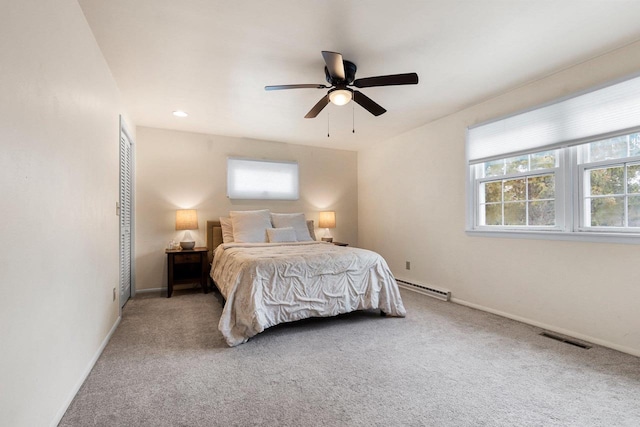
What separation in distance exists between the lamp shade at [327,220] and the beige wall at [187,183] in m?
0.20

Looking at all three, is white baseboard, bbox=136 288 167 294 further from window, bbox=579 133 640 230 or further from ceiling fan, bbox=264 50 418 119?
window, bbox=579 133 640 230

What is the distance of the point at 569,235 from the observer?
2.59m

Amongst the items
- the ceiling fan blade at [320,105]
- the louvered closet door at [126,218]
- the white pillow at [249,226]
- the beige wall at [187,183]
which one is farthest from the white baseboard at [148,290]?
the ceiling fan blade at [320,105]

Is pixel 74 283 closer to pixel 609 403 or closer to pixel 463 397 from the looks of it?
pixel 463 397

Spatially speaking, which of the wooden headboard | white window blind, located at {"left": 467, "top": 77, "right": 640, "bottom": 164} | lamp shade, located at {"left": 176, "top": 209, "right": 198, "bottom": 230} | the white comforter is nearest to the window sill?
white window blind, located at {"left": 467, "top": 77, "right": 640, "bottom": 164}

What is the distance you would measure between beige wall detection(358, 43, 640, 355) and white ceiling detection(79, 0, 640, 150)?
0.21m

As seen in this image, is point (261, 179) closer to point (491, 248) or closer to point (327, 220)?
point (327, 220)

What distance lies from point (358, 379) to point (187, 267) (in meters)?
3.22

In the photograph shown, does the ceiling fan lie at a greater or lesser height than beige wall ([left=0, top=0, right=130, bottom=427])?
greater

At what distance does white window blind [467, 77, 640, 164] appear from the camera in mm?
2281

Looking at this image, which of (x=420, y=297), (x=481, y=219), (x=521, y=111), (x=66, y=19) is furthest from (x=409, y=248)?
(x=66, y=19)

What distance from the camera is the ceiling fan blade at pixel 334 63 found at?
1.96m

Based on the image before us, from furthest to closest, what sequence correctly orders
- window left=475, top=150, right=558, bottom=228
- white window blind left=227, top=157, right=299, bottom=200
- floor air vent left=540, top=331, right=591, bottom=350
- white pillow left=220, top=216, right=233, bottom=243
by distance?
white window blind left=227, top=157, right=299, bottom=200, white pillow left=220, top=216, right=233, bottom=243, window left=475, top=150, right=558, bottom=228, floor air vent left=540, top=331, right=591, bottom=350

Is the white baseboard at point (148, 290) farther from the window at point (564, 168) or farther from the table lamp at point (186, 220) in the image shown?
the window at point (564, 168)
